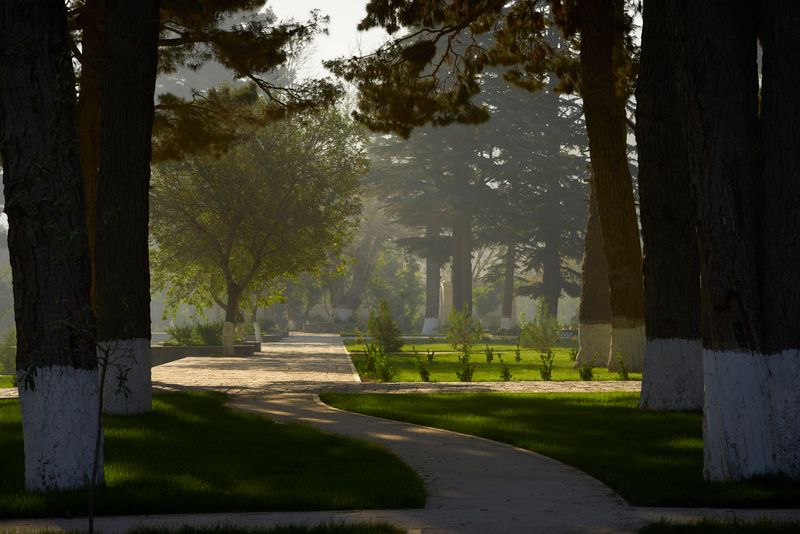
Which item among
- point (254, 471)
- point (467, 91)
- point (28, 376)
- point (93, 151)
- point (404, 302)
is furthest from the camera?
point (404, 302)

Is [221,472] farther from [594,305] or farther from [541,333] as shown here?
[541,333]

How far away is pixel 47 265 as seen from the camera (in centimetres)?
864

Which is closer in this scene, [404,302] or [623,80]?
[623,80]

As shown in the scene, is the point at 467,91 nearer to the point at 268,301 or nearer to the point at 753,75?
the point at 753,75

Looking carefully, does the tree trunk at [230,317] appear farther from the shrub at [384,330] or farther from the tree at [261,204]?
the shrub at [384,330]

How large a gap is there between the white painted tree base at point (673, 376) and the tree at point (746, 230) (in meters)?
5.62

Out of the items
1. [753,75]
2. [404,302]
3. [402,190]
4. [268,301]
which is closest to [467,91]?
[753,75]

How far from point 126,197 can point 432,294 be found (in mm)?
52759

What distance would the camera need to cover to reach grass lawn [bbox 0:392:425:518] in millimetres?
8234

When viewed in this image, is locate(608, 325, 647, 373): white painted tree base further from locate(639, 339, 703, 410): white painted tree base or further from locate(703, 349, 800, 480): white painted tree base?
locate(703, 349, 800, 480): white painted tree base

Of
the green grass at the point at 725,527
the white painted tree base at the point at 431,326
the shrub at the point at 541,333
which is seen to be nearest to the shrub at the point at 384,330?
the shrub at the point at 541,333

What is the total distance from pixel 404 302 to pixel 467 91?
187 feet

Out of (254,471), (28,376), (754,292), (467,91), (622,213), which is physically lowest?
(254,471)

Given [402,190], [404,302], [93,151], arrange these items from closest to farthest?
[93,151] < [402,190] < [404,302]
